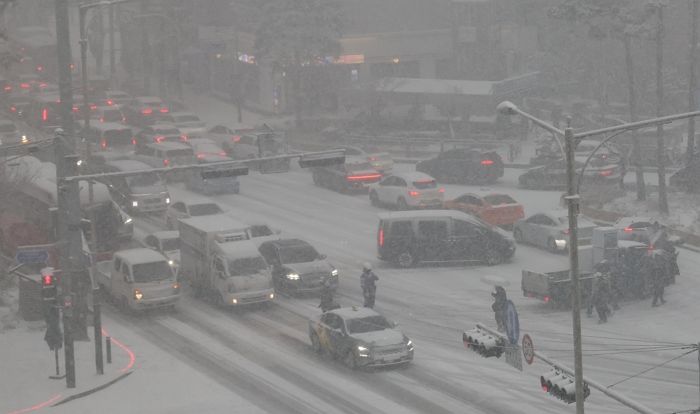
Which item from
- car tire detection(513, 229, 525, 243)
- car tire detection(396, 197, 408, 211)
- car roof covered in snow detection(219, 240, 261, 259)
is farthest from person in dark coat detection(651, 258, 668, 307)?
car tire detection(396, 197, 408, 211)

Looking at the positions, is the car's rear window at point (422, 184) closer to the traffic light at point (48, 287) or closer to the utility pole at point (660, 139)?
the utility pole at point (660, 139)

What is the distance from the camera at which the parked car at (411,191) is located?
143 ft

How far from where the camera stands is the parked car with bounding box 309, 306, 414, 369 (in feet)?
88.6

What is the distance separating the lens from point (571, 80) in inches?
2945

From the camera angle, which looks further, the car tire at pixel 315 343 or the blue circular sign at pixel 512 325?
the car tire at pixel 315 343

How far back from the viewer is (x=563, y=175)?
48.7m

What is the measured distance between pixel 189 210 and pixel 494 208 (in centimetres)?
1104

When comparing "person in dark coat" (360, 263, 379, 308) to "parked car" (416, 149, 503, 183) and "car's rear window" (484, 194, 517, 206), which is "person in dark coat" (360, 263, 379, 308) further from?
"parked car" (416, 149, 503, 183)

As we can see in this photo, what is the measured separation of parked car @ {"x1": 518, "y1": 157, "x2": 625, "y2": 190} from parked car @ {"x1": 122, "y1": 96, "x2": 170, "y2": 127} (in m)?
26.3

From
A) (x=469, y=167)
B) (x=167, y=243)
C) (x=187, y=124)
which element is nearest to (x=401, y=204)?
(x=469, y=167)

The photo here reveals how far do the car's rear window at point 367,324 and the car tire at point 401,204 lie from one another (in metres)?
16.3

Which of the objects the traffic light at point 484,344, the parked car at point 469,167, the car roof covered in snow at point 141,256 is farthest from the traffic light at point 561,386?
the parked car at point 469,167

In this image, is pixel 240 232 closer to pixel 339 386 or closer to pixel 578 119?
pixel 339 386

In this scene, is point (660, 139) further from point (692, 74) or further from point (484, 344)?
point (484, 344)
